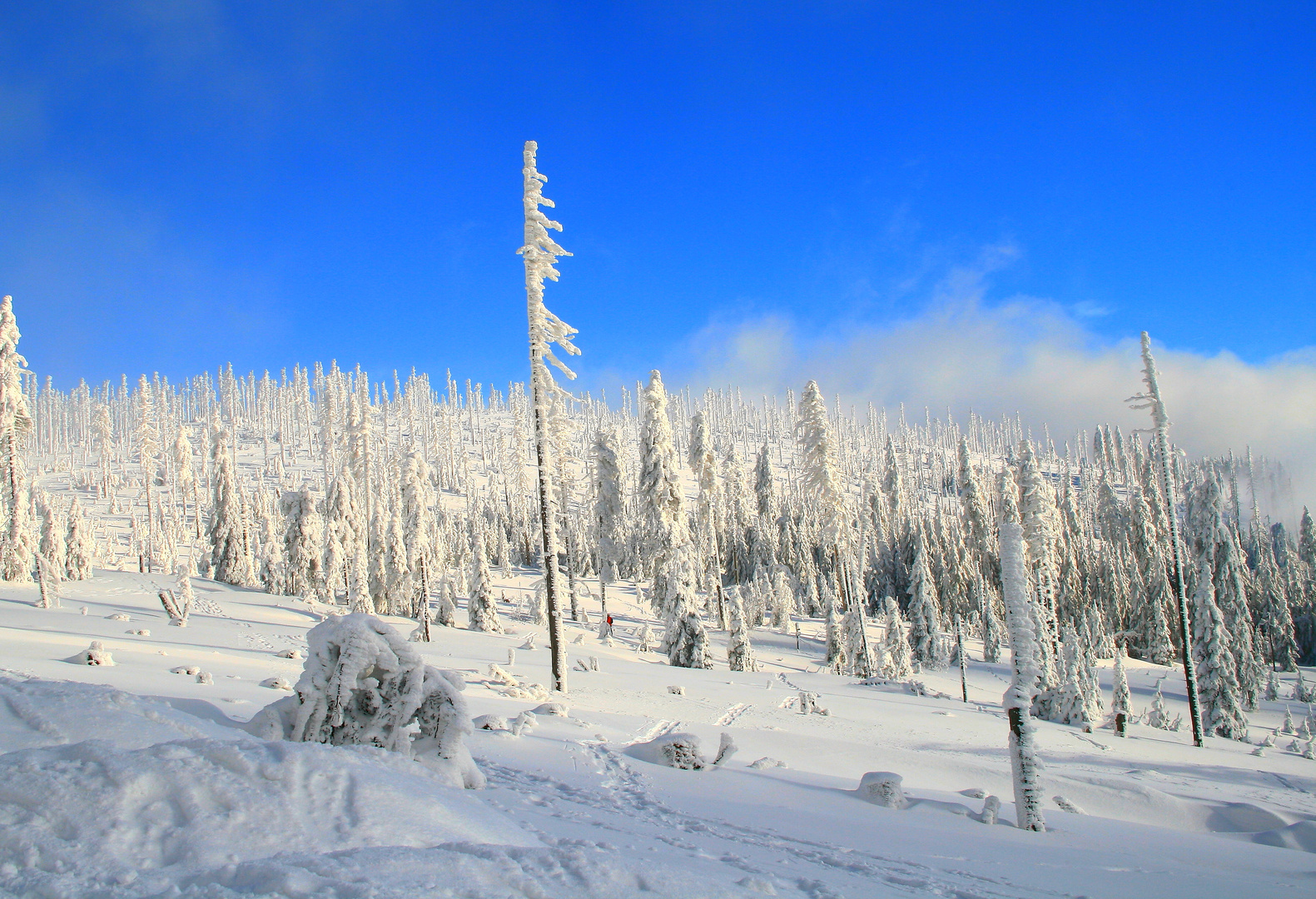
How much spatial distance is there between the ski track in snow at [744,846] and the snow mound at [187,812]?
124cm

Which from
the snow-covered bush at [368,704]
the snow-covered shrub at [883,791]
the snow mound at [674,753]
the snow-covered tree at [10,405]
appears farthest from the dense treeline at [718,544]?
the snow-covered bush at [368,704]

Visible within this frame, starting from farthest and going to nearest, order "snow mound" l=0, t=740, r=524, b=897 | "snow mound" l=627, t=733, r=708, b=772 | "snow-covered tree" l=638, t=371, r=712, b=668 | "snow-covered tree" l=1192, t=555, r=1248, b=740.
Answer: "snow-covered tree" l=638, t=371, r=712, b=668, "snow-covered tree" l=1192, t=555, r=1248, b=740, "snow mound" l=627, t=733, r=708, b=772, "snow mound" l=0, t=740, r=524, b=897

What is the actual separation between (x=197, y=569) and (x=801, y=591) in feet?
176

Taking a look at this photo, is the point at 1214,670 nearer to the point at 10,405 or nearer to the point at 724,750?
the point at 724,750

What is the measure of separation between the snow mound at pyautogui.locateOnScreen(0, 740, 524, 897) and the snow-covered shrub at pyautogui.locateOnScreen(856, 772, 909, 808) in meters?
A: 6.90

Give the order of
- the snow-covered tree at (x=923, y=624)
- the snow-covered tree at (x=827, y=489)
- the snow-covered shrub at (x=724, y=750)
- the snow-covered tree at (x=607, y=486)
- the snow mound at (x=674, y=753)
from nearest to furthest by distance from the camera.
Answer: the snow mound at (x=674, y=753) < the snow-covered shrub at (x=724, y=750) < the snow-covered tree at (x=827, y=489) < the snow-covered tree at (x=923, y=624) < the snow-covered tree at (x=607, y=486)

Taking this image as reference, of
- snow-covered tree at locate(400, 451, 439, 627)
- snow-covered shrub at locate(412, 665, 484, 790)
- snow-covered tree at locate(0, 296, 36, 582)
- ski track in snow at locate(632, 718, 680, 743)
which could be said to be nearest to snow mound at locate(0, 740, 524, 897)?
snow-covered shrub at locate(412, 665, 484, 790)

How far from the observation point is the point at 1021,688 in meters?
10.5

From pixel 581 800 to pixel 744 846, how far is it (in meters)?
2.09

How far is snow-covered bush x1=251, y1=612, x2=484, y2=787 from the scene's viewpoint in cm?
675

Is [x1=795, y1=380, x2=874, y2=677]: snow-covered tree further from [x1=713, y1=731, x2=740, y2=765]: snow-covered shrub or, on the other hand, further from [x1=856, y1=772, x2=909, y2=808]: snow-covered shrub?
[x1=856, y1=772, x2=909, y2=808]: snow-covered shrub

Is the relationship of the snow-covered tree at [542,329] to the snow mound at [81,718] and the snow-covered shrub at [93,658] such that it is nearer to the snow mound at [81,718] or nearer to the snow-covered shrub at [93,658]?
the snow-covered shrub at [93,658]

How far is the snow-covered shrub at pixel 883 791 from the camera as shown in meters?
9.59

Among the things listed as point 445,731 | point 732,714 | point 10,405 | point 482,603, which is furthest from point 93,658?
point 482,603
